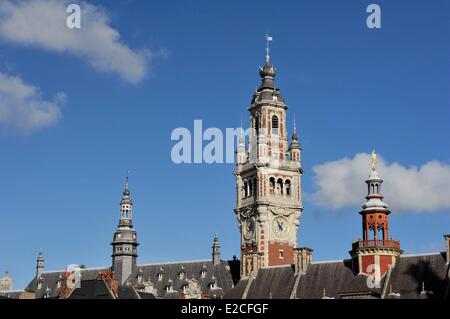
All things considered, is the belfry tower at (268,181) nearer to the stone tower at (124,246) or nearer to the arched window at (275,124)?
the arched window at (275,124)

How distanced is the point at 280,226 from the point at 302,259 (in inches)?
904

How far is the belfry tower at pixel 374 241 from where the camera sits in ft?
384

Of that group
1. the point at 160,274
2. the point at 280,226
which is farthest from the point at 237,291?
the point at 160,274

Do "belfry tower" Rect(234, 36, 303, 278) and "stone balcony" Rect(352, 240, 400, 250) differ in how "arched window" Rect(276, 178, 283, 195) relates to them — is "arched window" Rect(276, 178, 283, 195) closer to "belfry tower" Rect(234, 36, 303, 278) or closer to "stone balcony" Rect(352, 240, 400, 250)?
"belfry tower" Rect(234, 36, 303, 278)

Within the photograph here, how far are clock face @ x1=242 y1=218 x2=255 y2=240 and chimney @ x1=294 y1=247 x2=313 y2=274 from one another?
73.5 feet

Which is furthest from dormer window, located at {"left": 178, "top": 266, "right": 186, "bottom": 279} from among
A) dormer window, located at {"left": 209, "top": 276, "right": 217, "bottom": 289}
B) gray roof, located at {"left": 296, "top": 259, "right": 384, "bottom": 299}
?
gray roof, located at {"left": 296, "top": 259, "right": 384, "bottom": 299}

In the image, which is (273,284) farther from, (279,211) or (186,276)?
(186,276)

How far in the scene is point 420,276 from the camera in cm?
11250

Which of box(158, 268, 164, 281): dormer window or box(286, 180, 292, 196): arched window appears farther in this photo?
box(158, 268, 164, 281): dormer window

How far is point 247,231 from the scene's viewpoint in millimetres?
150750

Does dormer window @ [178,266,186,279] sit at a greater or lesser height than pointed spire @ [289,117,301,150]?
lesser

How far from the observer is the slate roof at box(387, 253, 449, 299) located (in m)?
110

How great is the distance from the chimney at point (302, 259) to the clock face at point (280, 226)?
68.7ft
